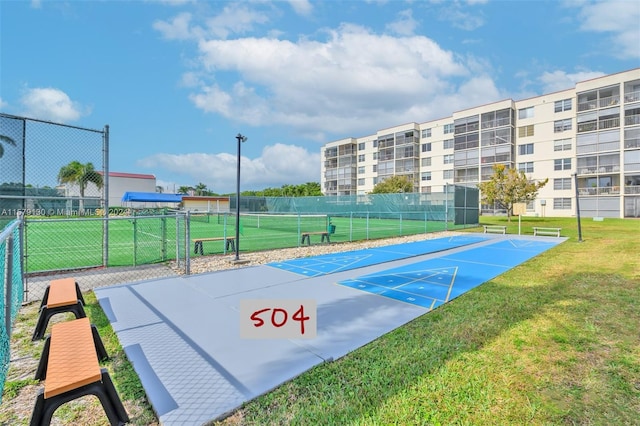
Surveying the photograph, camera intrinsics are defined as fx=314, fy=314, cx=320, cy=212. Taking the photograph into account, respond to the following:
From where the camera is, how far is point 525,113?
44.2 metres

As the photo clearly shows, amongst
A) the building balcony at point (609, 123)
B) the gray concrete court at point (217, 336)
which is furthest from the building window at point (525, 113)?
the gray concrete court at point (217, 336)

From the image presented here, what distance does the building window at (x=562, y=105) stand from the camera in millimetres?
40469

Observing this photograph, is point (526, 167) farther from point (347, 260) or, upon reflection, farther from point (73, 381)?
point (73, 381)

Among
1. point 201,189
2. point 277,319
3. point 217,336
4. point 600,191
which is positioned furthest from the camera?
point 201,189

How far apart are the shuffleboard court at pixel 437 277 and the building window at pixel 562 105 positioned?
40.3 meters

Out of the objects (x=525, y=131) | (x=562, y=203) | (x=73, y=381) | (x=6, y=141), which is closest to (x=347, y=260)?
(x=73, y=381)

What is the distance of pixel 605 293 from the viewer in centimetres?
612

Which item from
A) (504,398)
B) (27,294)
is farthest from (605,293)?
(27,294)

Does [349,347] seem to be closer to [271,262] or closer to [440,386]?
[440,386]

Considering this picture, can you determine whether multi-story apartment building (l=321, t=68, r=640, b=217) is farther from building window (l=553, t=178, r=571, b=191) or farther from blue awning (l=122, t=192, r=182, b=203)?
blue awning (l=122, t=192, r=182, b=203)

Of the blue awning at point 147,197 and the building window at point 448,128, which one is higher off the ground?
the building window at point 448,128

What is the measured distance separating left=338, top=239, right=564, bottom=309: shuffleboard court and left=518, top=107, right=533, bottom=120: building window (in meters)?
41.3

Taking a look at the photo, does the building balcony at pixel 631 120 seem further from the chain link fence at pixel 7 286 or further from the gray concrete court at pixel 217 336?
the chain link fence at pixel 7 286

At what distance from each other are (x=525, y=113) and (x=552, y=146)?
20.2 ft
